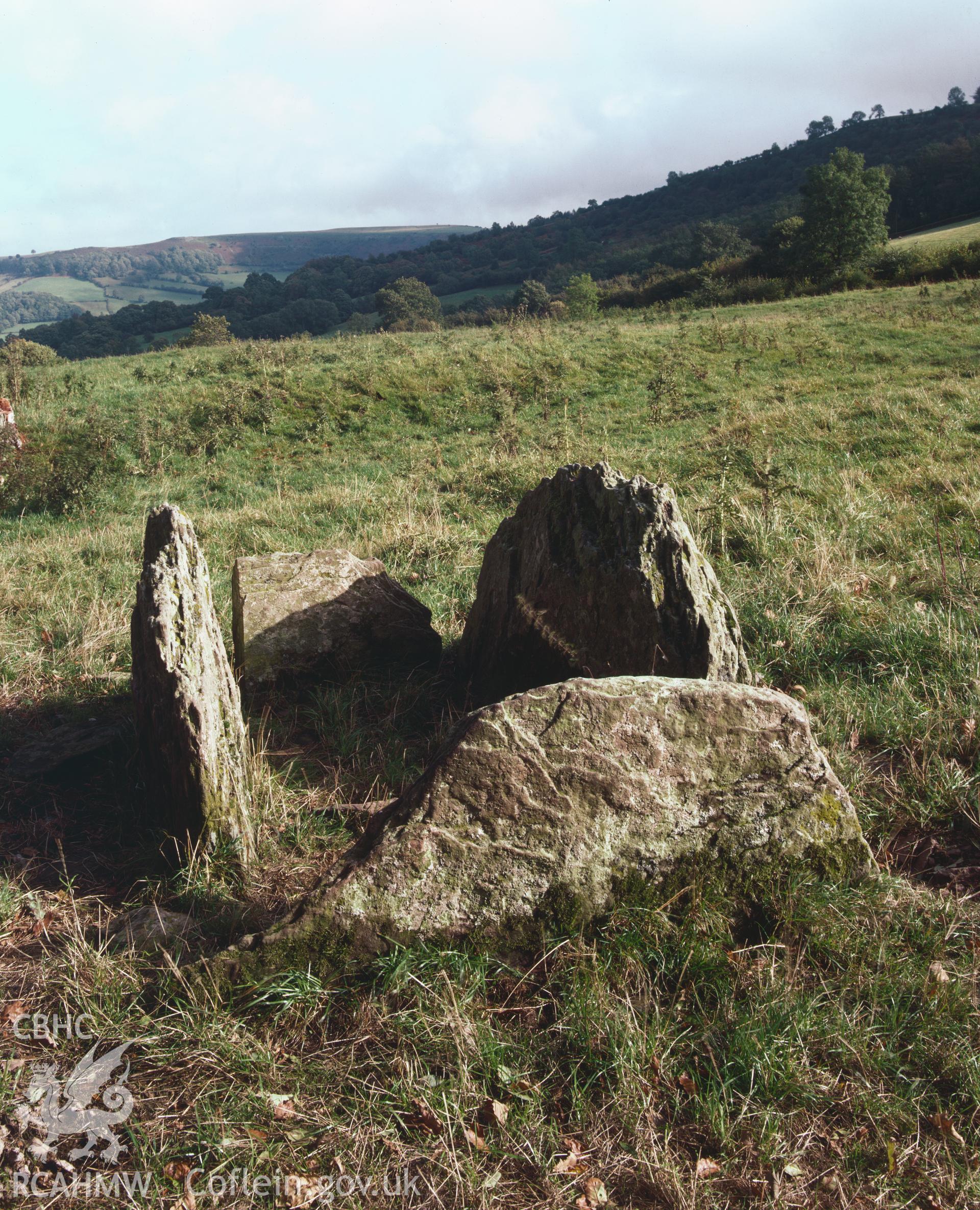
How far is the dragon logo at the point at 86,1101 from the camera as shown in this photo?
7.29 feet

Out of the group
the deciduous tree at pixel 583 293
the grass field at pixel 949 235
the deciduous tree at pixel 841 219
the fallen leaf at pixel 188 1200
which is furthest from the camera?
the deciduous tree at pixel 583 293

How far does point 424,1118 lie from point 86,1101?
112 centimetres

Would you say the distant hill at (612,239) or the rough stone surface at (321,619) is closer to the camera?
the rough stone surface at (321,619)

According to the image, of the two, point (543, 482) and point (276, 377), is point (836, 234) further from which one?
point (543, 482)

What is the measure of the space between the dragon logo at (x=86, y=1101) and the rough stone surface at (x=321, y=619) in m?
2.81

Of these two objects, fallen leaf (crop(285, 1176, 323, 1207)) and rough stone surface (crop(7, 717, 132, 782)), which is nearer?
fallen leaf (crop(285, 1176, 323, 1207))

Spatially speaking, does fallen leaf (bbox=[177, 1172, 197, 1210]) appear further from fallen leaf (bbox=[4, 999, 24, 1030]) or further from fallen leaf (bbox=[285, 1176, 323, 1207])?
fallen leaf (bbox=[4, 999, 24, 1030])

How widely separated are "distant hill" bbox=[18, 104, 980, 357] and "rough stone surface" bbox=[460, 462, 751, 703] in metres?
59.0

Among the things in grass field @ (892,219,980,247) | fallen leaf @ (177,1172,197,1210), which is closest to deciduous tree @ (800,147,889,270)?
grass field @ (892,219,980,247)

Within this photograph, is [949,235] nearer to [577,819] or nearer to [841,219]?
[841,219]

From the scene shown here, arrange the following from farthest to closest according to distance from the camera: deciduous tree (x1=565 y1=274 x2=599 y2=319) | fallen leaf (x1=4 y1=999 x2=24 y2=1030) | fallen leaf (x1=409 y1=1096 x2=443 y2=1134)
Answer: deciduous tree (x1=565 y1=274 x2=599 y2=319), fallen leaf (x1=4 y1=999 x2=24 y2=1030), fallen leaf (x1=409 y1=1096 x2=443 y2=1134)

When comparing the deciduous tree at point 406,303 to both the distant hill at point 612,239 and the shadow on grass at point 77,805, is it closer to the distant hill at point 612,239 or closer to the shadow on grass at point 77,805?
the distant hill at point 612,239

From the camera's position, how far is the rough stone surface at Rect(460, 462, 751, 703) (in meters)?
3.88

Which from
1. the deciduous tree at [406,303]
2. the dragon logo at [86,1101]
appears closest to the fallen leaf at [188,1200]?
the dragon logo at [86,1101]
